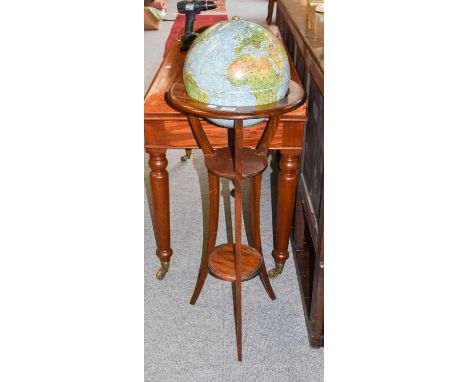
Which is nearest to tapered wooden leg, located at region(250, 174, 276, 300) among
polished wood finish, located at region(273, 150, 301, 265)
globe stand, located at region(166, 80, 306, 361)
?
globe stand, located at region(166, 80, 306, 361)

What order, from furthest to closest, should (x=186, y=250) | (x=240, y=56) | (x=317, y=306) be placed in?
(x=186, y=250)
(x=317, y=306)
(x=240, y=56)

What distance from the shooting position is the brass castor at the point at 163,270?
2.91 m

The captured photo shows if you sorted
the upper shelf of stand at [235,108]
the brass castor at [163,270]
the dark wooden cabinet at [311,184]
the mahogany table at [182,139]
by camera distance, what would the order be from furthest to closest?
the brass castor at [163,270], the mahogany table at [182,139], the dark wooden cabinet at [311,184], the upper shelf of stand at [235,108]

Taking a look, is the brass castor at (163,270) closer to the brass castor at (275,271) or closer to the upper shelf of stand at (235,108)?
the brass castor at (275,271)

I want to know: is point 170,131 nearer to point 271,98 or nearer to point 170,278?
point 271,98

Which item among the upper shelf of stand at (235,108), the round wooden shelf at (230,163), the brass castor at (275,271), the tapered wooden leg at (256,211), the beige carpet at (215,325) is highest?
the upper shelf of stand at (235,108)

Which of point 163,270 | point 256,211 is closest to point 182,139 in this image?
point 256,211

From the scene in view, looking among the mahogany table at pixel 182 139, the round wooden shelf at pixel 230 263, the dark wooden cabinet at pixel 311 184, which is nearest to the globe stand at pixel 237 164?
the round wooden shelf at pixel 230 263

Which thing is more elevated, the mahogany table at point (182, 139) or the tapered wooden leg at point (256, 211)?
the mahogany table at point (182, 139)

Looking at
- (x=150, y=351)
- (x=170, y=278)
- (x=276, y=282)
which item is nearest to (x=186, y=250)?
(x=170, y=278)

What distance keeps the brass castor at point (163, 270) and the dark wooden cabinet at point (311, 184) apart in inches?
28.5

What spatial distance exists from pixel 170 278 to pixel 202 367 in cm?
70

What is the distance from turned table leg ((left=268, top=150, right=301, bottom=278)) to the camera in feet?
8.33

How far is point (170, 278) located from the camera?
293 cm
